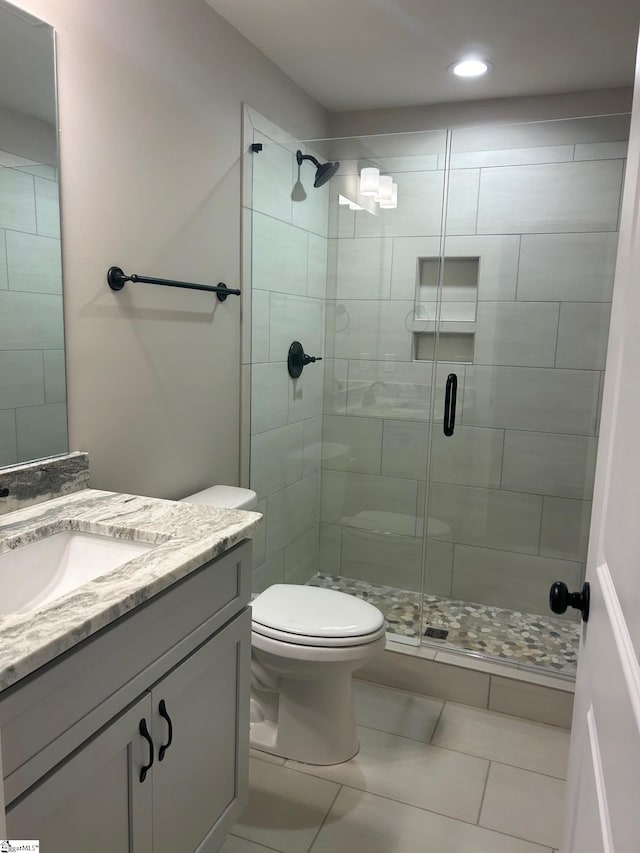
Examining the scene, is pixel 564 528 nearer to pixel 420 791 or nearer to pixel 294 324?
pixel 420 791

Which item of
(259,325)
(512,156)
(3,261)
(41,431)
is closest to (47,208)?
(3,261)

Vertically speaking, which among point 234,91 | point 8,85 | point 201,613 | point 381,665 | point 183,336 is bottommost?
point 381,665

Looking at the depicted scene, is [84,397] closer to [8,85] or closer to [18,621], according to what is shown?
[8,85]

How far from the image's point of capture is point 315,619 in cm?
205

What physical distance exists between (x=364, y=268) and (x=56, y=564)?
201cm

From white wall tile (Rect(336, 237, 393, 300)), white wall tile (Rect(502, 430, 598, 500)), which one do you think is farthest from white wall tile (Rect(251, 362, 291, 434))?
white wall tile (Rect(502, 430, 598, 500))

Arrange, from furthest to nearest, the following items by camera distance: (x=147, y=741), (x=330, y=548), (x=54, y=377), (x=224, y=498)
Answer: (x=330, y=548), (x=224, y=498), (x=54, y=377), (x=147, y=741)

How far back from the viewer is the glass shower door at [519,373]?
2.74 meters

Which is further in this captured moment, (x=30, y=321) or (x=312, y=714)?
(x=312, y=714)

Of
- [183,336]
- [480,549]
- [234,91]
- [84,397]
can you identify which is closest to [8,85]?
[84,397]

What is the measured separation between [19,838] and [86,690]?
214mm

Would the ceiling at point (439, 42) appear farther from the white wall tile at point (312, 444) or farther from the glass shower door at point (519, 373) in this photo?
the white wall tile at point (312, 444)

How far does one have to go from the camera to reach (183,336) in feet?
7.29

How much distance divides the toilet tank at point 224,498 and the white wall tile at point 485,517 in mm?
1104
